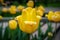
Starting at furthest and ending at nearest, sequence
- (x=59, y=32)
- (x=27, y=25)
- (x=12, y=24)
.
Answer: (x=59, y=32), (x=12, y=24), (x=27, y=25)

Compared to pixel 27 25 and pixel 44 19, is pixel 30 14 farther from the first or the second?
pixel 44 19

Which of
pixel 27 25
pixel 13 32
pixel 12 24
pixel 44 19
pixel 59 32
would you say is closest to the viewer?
pixel 27 25

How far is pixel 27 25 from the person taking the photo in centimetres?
86

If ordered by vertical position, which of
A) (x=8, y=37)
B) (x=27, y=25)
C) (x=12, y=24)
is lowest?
(x=8, y=37)

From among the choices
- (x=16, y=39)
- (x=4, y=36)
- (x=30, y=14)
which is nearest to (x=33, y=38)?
(x=16, y=39)

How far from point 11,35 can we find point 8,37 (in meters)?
0.03

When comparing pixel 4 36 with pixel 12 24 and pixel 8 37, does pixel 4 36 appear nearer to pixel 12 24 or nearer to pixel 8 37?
pixel 8 37

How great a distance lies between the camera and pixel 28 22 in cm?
85

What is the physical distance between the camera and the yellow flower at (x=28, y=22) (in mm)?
852

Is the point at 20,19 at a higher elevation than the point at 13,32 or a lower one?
higher

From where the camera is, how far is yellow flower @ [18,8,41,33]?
85 centimetres

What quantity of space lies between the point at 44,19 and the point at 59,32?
1.39 ft

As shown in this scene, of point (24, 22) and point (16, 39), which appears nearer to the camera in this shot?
point (24, 22)

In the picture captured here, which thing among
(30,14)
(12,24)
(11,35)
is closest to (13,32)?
(11,35)
